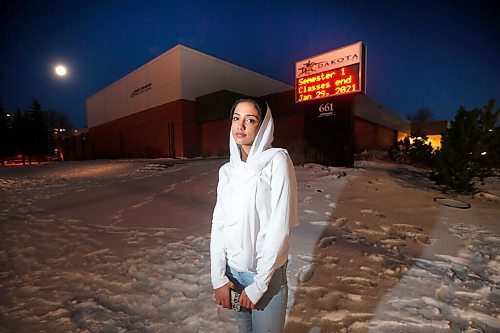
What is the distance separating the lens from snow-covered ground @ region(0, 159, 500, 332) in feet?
7.51

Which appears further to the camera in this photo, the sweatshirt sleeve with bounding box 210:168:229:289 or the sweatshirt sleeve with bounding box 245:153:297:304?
the sweatshirt sleeve with bounding box 210:168:229:289

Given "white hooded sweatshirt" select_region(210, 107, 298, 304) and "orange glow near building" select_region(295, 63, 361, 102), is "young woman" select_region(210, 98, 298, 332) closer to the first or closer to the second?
"white hooded sweatshirt" select_region(210, 107, 298, 304)

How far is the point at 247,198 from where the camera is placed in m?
1.37

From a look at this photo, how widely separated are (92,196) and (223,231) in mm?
6944

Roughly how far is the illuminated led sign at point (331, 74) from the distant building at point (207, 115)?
2.10 feet

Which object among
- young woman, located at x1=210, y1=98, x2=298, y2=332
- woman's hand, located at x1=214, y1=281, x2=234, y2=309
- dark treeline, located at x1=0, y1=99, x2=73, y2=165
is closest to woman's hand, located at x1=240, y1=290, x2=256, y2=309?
young woman, located at x1=210, y1=98, x2=298, y2=332

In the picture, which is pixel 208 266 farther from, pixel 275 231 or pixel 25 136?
pixel 25 136

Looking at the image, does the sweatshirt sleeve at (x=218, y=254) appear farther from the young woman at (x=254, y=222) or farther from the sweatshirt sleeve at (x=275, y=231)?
the sweatshirt sleeve at (x=275, y=231)

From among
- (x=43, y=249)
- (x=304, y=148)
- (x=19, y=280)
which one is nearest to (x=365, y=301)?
(x=19, y=280)

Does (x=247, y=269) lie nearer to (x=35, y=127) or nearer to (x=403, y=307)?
(x=403, y=307)

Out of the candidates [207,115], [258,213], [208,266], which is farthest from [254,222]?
[207,115]

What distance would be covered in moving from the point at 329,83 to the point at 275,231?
11.5m

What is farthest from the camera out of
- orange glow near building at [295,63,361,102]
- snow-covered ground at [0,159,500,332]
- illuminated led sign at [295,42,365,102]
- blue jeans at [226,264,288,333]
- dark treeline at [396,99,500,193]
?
orange glow near building at [295,63,361,102]

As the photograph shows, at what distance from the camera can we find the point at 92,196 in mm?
7004
